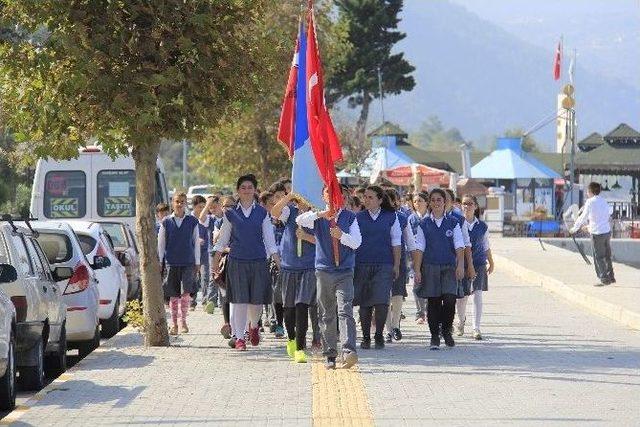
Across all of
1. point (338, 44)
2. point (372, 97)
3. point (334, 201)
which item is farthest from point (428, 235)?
point (372, 97)

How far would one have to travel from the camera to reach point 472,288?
63.0ft

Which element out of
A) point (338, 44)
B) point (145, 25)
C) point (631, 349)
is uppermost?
point (338, 44)

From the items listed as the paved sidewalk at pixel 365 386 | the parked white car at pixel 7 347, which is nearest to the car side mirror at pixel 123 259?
the paved sidewalk at pixel 365 386

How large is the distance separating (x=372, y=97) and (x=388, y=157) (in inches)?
472

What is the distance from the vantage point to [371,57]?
82.2m

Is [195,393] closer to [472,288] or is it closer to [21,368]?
[21,368]

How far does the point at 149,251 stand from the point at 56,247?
39.4 inches

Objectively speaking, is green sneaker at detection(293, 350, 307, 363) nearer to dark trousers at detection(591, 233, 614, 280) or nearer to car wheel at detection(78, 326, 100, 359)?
car wheel at detection(78, 326, 100, 359)

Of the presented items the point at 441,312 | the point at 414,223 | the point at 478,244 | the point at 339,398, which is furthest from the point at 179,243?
the point at 339,398

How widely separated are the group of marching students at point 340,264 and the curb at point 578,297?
3.71 m

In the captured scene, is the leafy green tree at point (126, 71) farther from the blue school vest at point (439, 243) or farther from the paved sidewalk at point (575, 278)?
the paved sidewalk at point (575, 278)

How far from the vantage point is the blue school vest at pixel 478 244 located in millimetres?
19188

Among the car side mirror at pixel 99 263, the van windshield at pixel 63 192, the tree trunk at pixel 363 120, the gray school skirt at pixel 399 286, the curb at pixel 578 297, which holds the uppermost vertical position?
the tree trunk at pixel 363 120

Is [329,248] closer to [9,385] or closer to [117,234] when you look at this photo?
[9,385]
